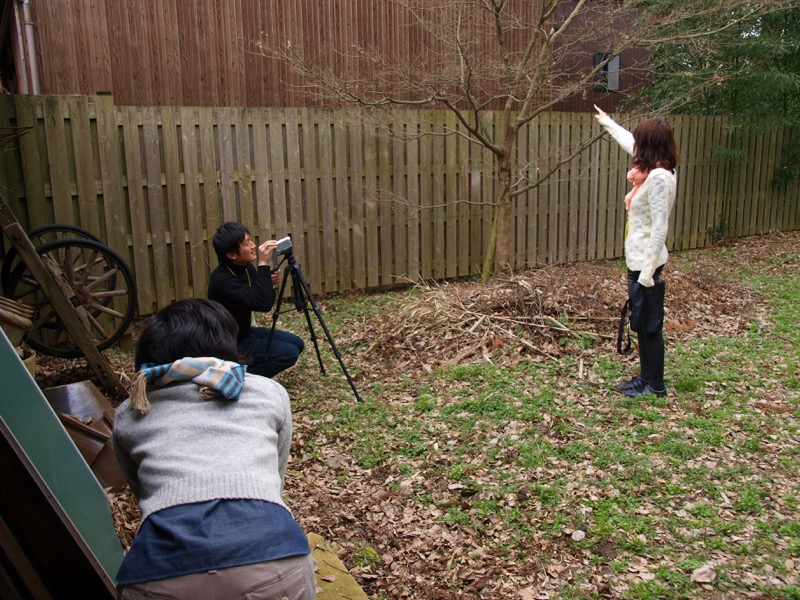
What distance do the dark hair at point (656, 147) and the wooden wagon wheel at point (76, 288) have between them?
3.82 metres

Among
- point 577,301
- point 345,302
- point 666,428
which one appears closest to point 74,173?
point 345,302

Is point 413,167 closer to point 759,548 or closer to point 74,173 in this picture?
point 74,173

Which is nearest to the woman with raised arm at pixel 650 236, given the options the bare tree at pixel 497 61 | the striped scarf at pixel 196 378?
the bare tree at pixel 497 61

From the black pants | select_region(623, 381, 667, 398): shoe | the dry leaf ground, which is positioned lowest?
the dry leaf ground

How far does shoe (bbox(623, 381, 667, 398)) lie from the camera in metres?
4.58

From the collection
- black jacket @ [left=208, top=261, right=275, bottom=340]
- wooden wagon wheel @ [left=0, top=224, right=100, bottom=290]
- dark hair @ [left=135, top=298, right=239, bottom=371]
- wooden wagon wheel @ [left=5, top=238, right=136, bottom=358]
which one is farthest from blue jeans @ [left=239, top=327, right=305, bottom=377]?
dark hair @ [left=135, top=298, right=239, bottom=371]

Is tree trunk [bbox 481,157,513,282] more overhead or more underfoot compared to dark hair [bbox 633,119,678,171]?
more underfoot

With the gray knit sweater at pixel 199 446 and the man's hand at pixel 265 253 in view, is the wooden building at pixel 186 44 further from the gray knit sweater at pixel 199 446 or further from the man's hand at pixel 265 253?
the gray knit sweater at pixel 199 446

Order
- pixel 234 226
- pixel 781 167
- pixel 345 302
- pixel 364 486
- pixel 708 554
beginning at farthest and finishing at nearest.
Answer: pixel 781 167
pixel 345 302
pixel 234 226
pixel 364 486
pixel 708 554

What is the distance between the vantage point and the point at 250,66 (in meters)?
8.73

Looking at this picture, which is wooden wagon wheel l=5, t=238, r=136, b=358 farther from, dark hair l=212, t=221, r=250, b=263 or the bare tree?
the bare tree

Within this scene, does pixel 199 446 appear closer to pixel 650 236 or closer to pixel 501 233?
pixel 650 236

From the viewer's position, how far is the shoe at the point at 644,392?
458cm

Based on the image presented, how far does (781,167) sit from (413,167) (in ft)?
24.8
